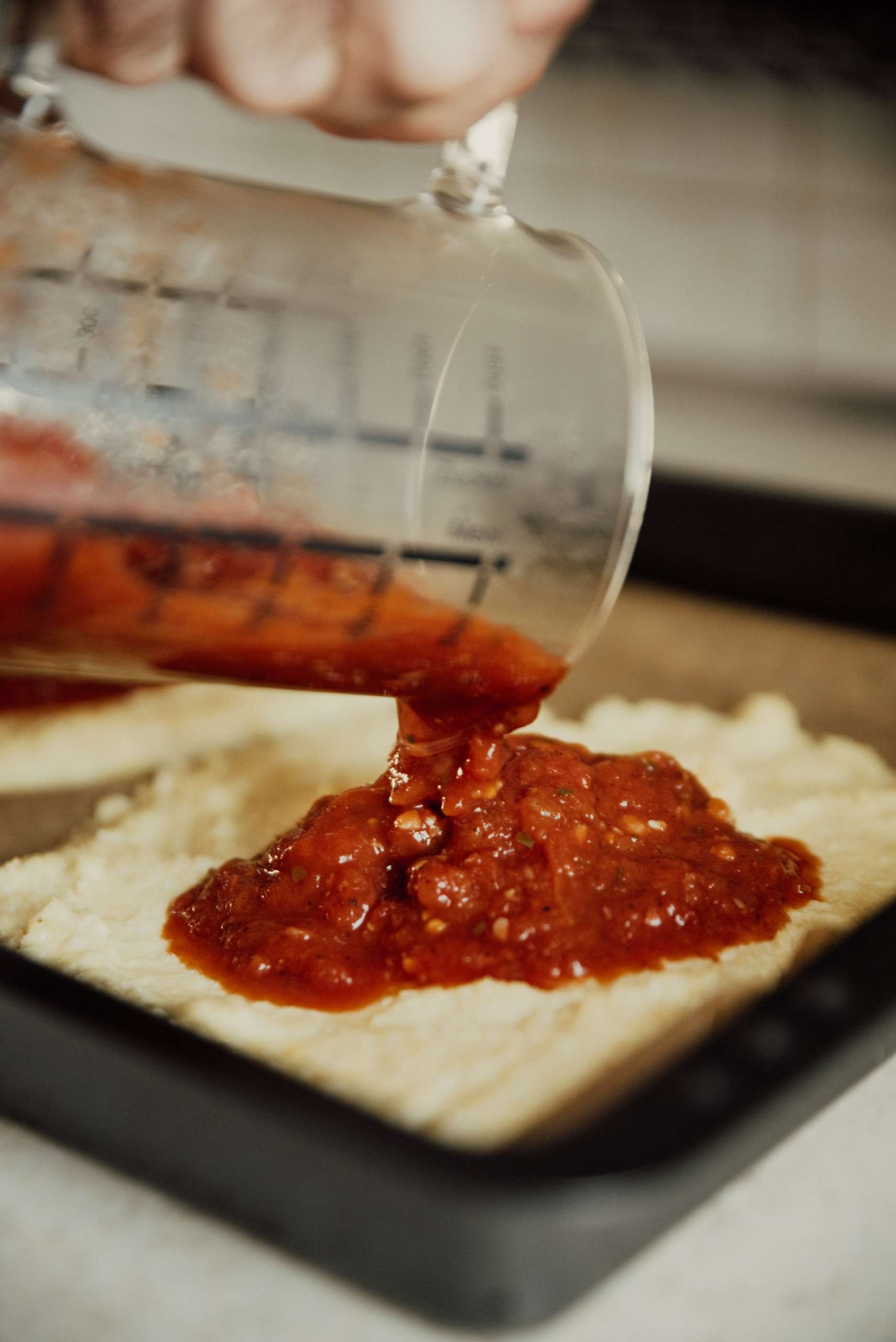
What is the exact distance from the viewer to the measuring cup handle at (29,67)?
1.03 meters

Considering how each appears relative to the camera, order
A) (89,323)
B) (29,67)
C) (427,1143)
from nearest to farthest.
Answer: (427,1143), (89,323), (29,67)

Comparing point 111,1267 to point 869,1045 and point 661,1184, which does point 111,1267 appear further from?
point 869,1045

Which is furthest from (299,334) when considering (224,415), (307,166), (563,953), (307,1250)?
(307,166)

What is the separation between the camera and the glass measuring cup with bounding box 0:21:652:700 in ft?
2.94

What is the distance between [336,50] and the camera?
109 cm

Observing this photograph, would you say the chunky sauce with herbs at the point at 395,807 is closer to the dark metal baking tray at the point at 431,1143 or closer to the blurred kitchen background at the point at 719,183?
the dark metal baking tray at the point at 431,1143

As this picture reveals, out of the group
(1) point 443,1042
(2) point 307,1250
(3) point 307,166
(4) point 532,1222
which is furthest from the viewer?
(3) point 307,166

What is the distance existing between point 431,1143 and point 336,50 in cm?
88

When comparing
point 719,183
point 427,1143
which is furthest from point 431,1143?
point 719,183

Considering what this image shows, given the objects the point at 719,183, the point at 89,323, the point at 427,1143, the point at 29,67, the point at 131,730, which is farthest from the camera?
the point at 719,183

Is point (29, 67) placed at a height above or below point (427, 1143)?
above

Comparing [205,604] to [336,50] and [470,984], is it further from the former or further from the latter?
[336,50]

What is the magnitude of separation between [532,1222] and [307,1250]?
179 millimetres

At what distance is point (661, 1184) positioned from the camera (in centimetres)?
68
